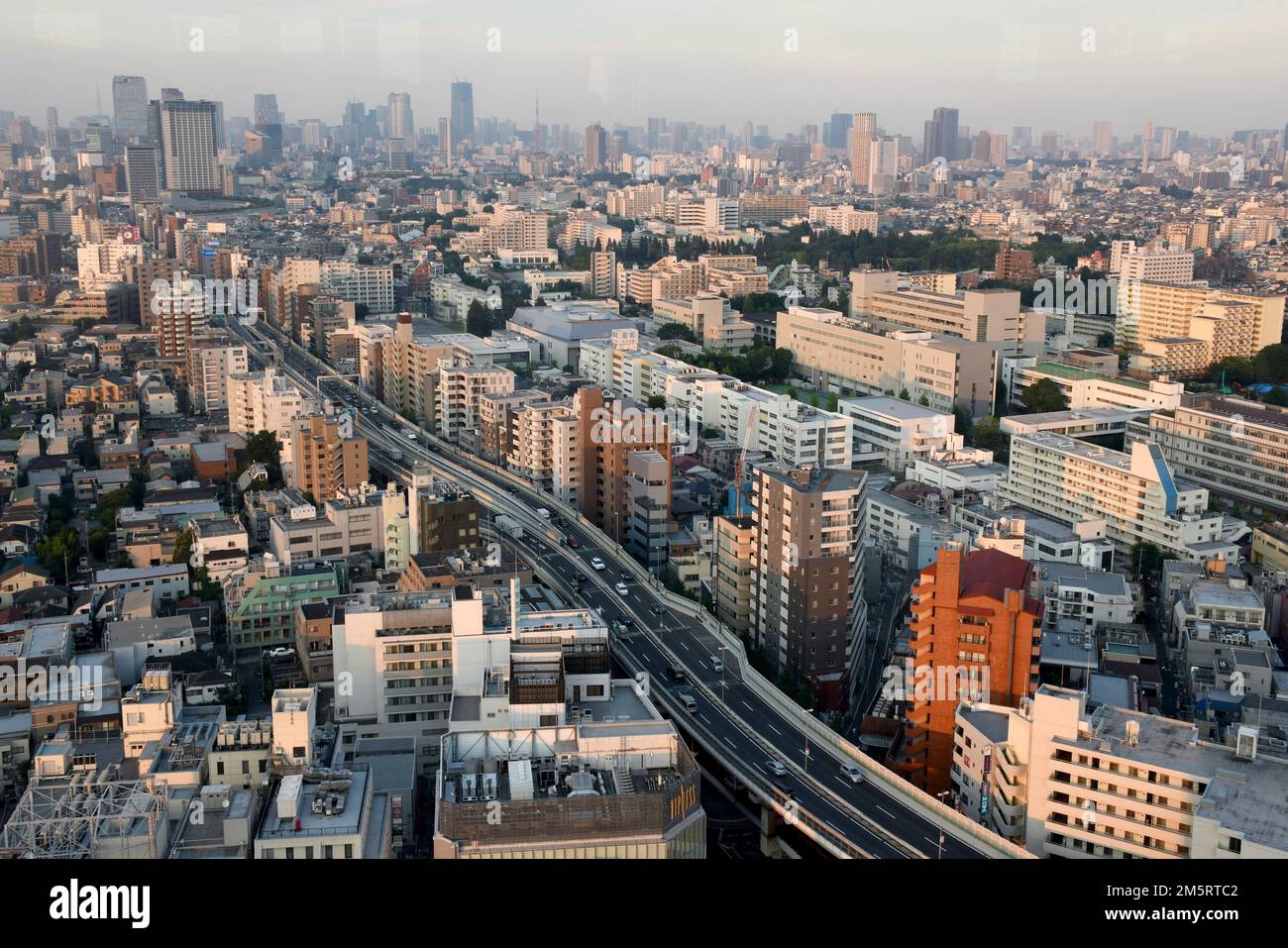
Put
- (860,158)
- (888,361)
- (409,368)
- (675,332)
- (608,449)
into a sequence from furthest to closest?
1. (860,158)
2. (675,332)
3. (888,361)
4. (409,368)
5. (608,449)

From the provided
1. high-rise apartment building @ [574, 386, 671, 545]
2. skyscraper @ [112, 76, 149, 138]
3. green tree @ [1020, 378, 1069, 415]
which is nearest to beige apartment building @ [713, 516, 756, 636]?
high-rise apartment building @ [574, 386, 671, 545]

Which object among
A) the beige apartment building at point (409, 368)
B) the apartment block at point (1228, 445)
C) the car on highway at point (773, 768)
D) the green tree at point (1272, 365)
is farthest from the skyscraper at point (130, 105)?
the green tree at point (1272, 365)

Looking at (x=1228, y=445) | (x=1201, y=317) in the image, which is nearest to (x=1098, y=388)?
(x=1228, y=445)

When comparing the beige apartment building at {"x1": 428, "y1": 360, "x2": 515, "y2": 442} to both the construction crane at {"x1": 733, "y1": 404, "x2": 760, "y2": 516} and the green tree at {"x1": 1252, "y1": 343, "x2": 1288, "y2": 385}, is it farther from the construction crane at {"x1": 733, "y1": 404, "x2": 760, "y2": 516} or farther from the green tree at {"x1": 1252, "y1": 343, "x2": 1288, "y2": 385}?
the green tree at {"x1": 1252, "y1": 343, "x2": 1288, "y2": 385}

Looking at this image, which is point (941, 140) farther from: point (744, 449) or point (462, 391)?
point (462, 391)

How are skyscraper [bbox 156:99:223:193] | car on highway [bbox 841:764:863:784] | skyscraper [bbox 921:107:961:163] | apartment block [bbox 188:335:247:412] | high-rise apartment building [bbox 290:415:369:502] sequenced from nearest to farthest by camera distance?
car on highway [bbox 841:764:863:784], skyscraper [bbox 156:99:223:193], skyscraper [bbox 921:107:961:163], high-rise apartment building [bbox 290:415:369:502], apartment block [bbox 188:335:247:412]

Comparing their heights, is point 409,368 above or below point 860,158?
below
